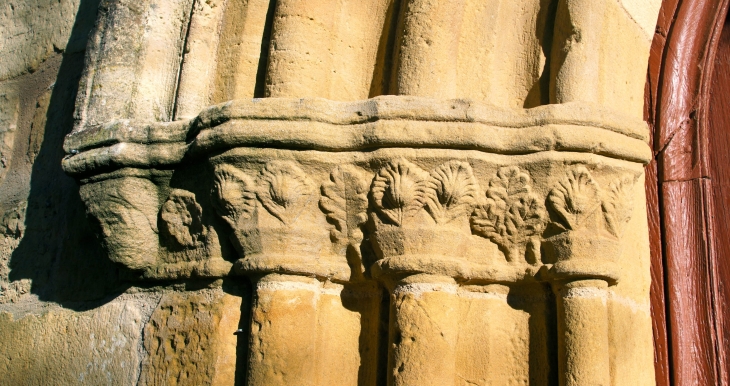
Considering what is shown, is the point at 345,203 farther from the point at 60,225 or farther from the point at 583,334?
the point at 60,225

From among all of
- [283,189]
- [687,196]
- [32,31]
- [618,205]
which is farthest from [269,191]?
[32,31]

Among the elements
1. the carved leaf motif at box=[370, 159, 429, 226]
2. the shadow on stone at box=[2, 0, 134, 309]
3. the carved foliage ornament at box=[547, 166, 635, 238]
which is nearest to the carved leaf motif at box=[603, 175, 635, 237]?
the carved foliage ornament at box=[547, 166, 635, 238]

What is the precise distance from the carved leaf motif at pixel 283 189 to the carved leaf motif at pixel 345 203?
0.06 m

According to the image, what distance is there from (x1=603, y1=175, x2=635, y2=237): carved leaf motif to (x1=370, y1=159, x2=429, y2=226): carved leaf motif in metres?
0.47

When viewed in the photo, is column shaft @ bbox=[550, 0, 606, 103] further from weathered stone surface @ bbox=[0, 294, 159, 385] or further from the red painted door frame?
weathered stone surface @ bbox=[0, 294, 159, 385]

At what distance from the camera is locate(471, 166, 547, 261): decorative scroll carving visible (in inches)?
70.8

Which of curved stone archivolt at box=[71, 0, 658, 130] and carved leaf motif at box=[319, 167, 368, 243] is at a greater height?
curved stone archivolt at box=[71, 0, 658, 130]

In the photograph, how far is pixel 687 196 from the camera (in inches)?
86.4

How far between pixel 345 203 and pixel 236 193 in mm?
275

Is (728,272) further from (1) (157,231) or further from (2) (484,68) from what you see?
(1) (157,231)

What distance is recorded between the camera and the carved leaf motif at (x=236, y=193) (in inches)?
70.7

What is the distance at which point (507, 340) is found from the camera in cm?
182

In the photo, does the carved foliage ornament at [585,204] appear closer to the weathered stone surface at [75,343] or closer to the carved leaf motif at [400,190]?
the carved leaf motif at [400,190]

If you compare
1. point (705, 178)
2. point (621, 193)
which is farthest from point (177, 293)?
point (705, 178)
